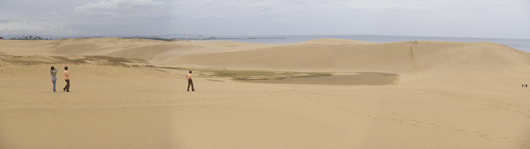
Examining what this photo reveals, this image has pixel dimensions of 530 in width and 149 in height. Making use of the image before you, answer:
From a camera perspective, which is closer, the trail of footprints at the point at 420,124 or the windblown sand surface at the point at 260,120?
the windblown sand surface at the point at 260,120

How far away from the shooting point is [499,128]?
8289 millimetres

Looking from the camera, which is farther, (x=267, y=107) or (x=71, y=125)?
(x=267, y=107)

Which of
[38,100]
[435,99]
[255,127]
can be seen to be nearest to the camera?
[255,127]

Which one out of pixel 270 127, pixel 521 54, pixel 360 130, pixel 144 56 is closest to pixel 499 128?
pixel 360 130

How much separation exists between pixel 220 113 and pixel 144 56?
135 ft

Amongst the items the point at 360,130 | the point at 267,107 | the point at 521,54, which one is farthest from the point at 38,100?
the point at 521,54

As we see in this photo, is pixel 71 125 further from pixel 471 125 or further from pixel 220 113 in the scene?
pixel 471 125

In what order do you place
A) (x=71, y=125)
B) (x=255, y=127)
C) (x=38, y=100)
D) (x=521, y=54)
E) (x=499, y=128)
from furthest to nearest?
(x=521, y=54) → (x=38, y=100) → (x=499, y=128) → (x=255, y=127) → (x=71, y=125)

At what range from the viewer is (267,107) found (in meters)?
9.91

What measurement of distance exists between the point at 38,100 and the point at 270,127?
6619mm

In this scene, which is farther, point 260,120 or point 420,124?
point 420,124

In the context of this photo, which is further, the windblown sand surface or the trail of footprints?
the trail of footprints

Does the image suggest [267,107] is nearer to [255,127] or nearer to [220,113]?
[220,113]

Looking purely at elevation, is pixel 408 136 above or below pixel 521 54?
below
